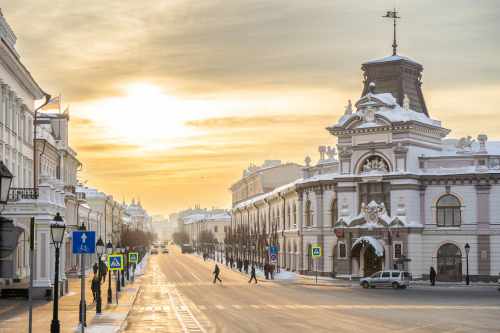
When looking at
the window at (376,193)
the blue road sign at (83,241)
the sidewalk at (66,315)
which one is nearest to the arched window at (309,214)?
the window at (376,193)

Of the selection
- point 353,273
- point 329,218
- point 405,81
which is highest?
point 405,81

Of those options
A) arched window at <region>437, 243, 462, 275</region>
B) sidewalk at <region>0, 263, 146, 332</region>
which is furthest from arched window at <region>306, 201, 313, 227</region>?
sidewalk at <region>0, 263, 146, 332</region>

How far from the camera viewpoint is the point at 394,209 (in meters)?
56.2

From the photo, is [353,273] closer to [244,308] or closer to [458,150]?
[458,150]

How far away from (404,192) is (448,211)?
3.98 metres

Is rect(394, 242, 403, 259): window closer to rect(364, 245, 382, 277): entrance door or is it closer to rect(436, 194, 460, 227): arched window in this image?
rect(364, 245, 382, 277): entrance door

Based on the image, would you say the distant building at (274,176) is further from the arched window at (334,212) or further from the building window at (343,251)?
the building window at (343,251)

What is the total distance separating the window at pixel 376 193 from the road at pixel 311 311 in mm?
11426

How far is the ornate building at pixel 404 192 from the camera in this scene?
179 ft

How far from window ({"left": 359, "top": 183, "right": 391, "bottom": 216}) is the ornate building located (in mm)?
84

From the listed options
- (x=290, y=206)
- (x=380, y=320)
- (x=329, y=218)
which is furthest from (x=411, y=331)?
(x=290, y=206)

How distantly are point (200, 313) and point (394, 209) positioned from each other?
29.3 metres

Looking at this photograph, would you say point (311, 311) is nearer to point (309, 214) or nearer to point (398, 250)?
point (398, 250)

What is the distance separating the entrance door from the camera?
56.6m
